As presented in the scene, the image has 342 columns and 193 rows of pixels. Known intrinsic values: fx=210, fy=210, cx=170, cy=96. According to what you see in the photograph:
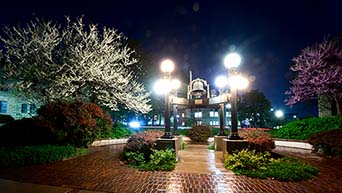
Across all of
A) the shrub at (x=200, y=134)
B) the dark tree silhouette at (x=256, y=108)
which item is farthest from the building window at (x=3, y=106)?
the dark tree silhouette at (x=256, y=108)

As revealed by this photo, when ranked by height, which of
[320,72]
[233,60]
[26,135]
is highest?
[320,72]

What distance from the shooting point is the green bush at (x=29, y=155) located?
21.9 feet

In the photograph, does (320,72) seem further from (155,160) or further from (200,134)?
(155,160)

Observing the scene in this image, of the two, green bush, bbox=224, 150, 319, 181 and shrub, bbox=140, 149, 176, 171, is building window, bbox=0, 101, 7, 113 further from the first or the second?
green bush, bbox=224, 150, 319, 181

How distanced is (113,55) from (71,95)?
13.6ft

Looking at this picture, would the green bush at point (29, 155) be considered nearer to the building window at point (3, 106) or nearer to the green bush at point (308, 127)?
the green bush at point (308, 127)

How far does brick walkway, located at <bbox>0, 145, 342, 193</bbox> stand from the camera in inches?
189

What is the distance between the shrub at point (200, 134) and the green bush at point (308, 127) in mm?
5258

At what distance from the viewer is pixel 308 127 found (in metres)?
13.5

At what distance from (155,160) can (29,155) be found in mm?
4271

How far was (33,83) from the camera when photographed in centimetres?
1464

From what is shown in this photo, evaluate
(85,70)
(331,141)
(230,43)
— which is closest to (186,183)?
(331,141)

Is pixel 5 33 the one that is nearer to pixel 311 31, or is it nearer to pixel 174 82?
pixel 174 82

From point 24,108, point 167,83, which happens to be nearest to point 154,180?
point 167,83
